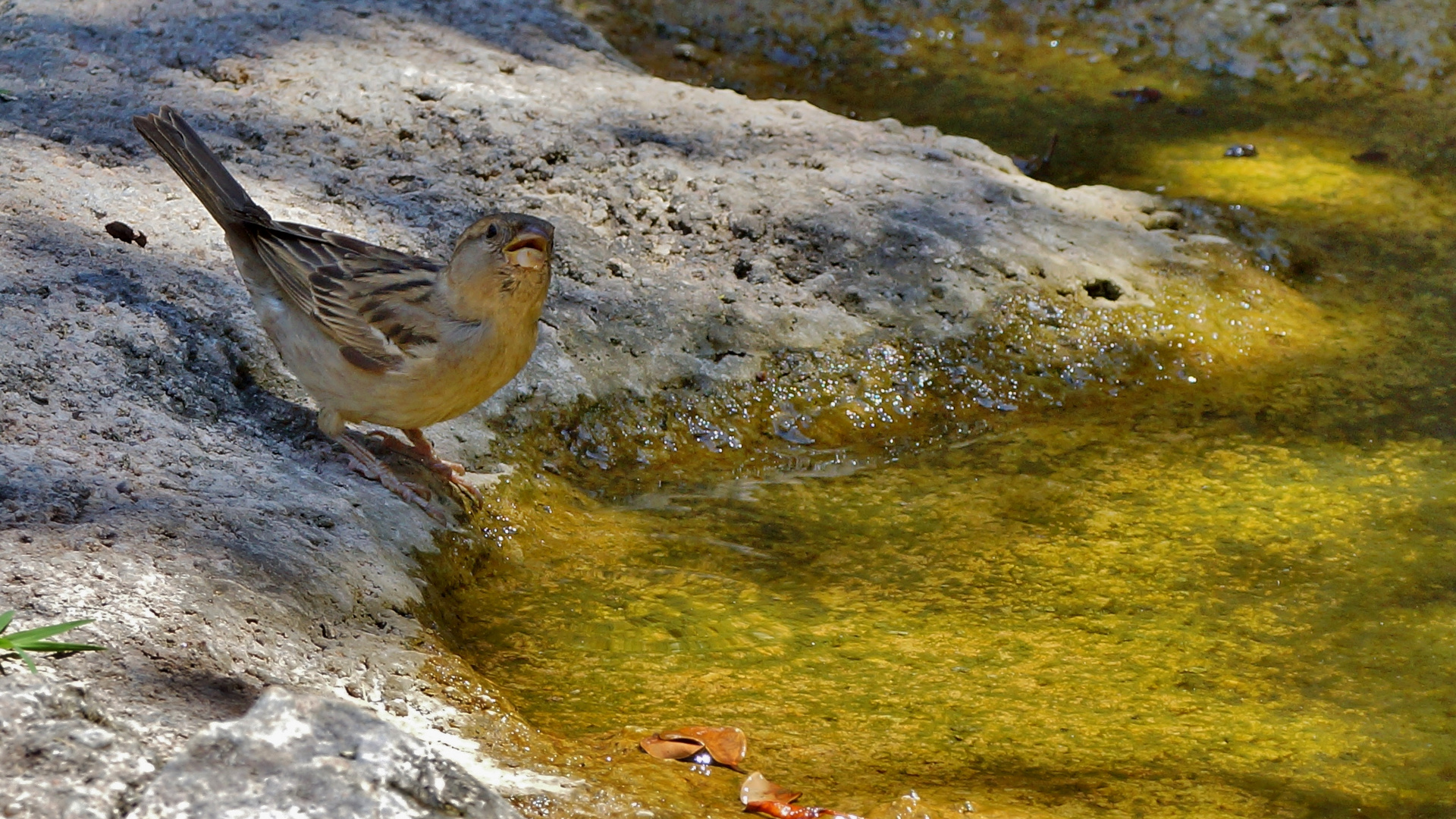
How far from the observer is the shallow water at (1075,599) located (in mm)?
3248

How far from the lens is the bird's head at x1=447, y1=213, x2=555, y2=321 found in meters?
4.02

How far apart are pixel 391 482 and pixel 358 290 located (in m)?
0.63

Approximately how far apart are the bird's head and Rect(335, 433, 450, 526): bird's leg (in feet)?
1.85

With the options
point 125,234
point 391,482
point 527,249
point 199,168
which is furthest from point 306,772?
point 125,234

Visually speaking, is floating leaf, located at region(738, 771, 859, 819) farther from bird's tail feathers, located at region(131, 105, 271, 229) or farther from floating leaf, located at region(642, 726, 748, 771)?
→ bird's tail feathers, located at region(131, 105, 271, 229)

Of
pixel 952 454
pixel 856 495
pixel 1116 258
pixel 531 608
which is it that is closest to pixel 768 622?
pixel 531 608

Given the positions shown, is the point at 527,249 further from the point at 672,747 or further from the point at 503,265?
the point at 672,747

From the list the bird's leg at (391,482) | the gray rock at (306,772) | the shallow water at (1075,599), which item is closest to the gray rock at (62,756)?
the gray rock at (306,772)

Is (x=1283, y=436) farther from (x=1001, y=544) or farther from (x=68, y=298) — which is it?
(x=68, y=298)

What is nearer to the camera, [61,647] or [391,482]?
[61,647]

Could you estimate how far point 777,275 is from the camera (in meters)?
5.66

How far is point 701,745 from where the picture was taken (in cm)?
317

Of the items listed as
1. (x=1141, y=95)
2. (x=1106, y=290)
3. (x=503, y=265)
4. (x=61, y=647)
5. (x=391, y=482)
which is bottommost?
(x=391, y=482)

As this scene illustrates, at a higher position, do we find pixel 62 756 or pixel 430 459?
pixel 62 756
